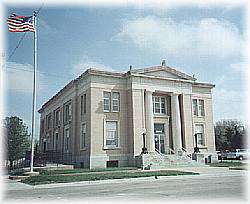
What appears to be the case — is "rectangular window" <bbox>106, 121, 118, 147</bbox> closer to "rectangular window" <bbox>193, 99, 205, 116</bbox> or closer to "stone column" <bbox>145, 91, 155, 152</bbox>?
"stone column" <bbox>145, 91, 155, 152</bbox>

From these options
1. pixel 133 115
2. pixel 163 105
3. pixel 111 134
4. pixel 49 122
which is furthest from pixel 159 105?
pixel 49 122

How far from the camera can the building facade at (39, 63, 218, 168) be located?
30.1 m

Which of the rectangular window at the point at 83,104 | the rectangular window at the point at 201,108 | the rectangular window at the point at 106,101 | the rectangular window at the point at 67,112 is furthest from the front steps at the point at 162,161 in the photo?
the rectangular window at the point at 67,112

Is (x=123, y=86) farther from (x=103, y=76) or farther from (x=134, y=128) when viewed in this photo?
(x=134, y=128)

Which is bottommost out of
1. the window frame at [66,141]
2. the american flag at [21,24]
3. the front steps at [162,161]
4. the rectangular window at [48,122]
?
the front steps at [162,161]

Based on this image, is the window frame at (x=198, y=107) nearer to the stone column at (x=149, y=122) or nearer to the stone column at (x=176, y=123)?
the stone column at (x=176, y=123)

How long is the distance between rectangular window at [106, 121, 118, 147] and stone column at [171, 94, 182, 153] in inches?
258

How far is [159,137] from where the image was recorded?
33.4m

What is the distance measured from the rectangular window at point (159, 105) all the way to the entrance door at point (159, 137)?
1549 mm

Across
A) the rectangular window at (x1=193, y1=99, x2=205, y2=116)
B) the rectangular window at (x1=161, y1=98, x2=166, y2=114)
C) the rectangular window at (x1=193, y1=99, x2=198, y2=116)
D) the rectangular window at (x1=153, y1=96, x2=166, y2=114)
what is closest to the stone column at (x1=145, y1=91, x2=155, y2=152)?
the rectangular window at (x1=153, y1=96, x2=166, y2=114)

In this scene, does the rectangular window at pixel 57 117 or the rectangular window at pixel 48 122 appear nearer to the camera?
the rectangular window at pixel 57 117

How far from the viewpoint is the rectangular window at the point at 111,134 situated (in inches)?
1198

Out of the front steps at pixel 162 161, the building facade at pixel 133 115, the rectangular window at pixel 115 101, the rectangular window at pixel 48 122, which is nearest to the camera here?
the front steps at pixel 162 161

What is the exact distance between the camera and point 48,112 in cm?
4716
